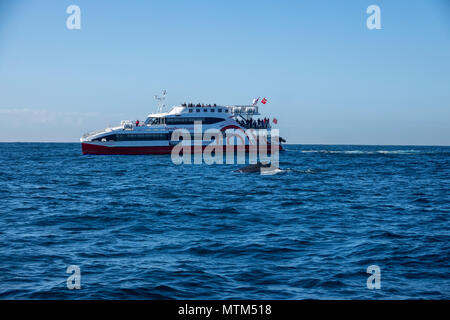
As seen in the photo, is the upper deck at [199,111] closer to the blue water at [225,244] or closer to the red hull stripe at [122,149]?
the red hull stripe at [122,149]

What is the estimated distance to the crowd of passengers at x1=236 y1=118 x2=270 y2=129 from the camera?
6744cm

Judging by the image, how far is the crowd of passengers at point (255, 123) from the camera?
67.4m

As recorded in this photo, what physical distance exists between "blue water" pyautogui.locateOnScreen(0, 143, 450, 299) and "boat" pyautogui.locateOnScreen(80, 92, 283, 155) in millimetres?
38146

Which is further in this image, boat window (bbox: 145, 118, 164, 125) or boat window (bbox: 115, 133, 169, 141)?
boat window (bbox: 145, 118, 164, 125)

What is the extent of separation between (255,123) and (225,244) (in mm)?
56967

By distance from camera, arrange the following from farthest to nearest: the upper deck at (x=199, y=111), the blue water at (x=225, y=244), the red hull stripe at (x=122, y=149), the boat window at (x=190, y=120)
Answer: the upper deck at (x=199, y=111)
the boat window at (x=190, y=120)
the red hull stripe at (x=122, y=149)
the blue water at (x=225, y=244)

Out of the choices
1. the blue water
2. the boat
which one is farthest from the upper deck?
the blue water

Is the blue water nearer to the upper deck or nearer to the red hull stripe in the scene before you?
the red hull stripe

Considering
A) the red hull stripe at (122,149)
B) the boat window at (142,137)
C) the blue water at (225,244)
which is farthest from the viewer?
the boat window at (142,137)

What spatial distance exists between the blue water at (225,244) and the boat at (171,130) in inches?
1502

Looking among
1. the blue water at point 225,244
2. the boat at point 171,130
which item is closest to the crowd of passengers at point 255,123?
the boat at point 171,130

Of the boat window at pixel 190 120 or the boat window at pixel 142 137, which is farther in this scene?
the boat window at pixel 190 120

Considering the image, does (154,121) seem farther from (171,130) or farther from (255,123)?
(255,123)
